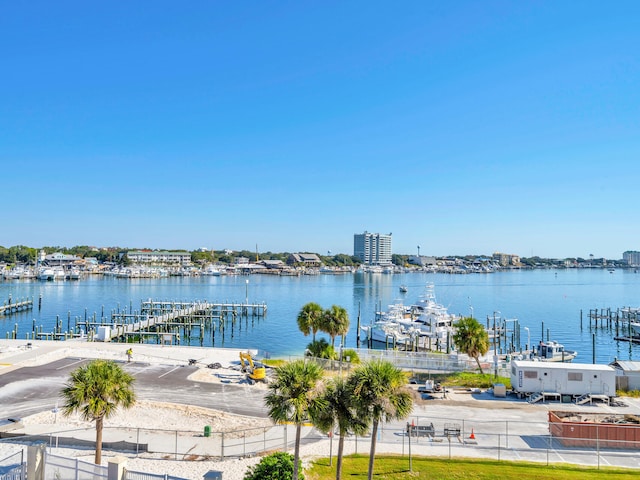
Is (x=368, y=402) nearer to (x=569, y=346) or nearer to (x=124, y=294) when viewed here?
(x=569, y=346)

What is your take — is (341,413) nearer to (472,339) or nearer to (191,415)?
(191,415)

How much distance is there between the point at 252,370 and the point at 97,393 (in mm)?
21196

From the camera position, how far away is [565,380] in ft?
105

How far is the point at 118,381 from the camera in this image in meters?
19.1

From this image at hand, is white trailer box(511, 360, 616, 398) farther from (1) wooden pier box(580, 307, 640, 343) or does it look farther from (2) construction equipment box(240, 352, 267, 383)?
(1) wooden pier box(580, 307, 640, 343)

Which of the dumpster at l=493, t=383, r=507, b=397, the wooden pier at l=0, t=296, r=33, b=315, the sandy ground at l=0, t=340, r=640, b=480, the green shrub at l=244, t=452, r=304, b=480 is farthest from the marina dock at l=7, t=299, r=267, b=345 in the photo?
the green shrub at l=244, t=452, r=304, b=480

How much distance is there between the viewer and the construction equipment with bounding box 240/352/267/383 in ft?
119

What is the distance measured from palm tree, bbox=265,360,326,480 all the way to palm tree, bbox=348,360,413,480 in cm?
130

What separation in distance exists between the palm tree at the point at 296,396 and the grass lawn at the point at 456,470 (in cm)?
415

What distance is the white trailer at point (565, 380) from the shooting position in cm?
3156

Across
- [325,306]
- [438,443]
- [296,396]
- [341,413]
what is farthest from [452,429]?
[325,306]

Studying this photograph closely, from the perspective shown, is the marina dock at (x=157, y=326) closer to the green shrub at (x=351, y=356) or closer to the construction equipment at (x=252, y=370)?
the construction equipment at (x=252, y=370)

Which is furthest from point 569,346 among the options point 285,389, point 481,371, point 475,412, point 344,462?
point 285,389

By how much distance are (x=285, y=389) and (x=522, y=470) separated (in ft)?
36.0
